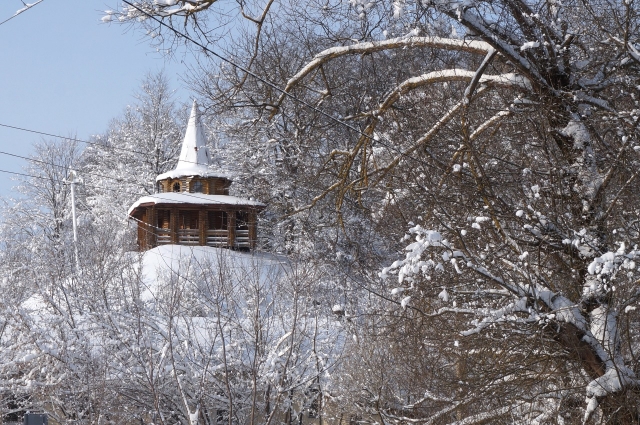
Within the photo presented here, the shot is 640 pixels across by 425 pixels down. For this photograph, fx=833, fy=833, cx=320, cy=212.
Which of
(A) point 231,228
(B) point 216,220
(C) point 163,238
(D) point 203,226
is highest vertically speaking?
(B) point 216,220

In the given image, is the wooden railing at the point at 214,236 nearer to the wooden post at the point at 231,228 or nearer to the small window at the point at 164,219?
the wooden post at the point at 231,228

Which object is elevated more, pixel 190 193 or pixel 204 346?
pixel 190 193

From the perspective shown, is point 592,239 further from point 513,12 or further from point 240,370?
point 240,370

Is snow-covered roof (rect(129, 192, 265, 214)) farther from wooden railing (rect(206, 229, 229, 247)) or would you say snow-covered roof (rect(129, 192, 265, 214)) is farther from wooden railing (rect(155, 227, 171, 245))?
wooden railing (rect(155, 227, 171, 245))

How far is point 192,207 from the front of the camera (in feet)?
102

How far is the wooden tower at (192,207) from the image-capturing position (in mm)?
30562

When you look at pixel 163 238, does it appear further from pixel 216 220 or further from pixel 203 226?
pixel 216 220

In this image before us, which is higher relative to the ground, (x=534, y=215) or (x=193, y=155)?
(x=193, y=155)

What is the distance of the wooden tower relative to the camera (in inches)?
1203

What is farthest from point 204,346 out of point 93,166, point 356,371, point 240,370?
point 93,166

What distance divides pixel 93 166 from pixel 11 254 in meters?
6.39

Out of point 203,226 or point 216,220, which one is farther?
point 216,220

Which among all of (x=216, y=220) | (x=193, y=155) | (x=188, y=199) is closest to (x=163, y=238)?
(x=216, y=220)

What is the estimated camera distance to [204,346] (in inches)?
528
